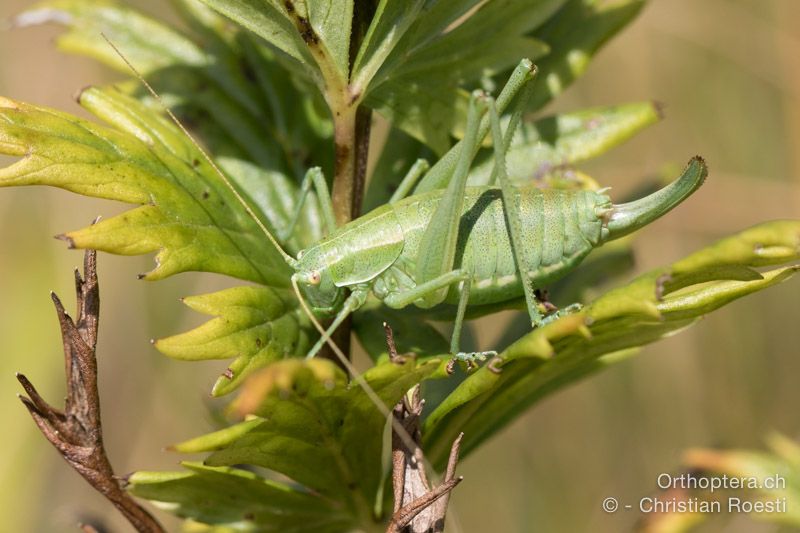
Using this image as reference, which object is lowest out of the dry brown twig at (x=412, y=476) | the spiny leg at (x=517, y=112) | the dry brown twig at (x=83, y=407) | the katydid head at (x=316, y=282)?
the dry brown twig at (x=412, y=476)

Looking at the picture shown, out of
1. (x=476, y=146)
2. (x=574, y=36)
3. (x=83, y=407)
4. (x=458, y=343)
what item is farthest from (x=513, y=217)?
(x=83, y=407)

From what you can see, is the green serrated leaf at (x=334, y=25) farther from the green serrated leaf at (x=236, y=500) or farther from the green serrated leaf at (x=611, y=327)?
the green serrated leaf at (x=236, y=500)

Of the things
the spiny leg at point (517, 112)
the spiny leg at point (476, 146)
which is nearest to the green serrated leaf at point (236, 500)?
the spiny leg at point (476, 146)

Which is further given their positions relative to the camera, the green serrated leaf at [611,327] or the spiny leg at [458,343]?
the spiny leg at [458,343]

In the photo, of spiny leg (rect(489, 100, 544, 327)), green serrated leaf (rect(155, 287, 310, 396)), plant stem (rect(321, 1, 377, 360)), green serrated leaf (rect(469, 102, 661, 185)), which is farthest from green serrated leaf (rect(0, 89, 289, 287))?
green serrated leaf (rect(469, 102, 661, 185))

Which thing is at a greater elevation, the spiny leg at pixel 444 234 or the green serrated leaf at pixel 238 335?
the spiny leg at pixel 444 234

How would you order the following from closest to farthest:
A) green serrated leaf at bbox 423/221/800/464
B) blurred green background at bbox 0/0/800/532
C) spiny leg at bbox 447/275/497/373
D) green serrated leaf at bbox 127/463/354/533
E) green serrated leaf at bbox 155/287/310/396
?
green serrated leaf at bbox 423/221/800/464
green serrated leaf at bbox 155/287/310/396
green serrated leaf at bbox 127/463/354/533
spiny leg at bbox 447/275/497/373
blurred green background at bbox 0/0/800/532

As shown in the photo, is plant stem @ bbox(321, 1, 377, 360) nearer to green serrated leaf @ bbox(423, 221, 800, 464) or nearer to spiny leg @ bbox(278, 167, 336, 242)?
spiny leg @ bbox(278, 167, 336, 242)
